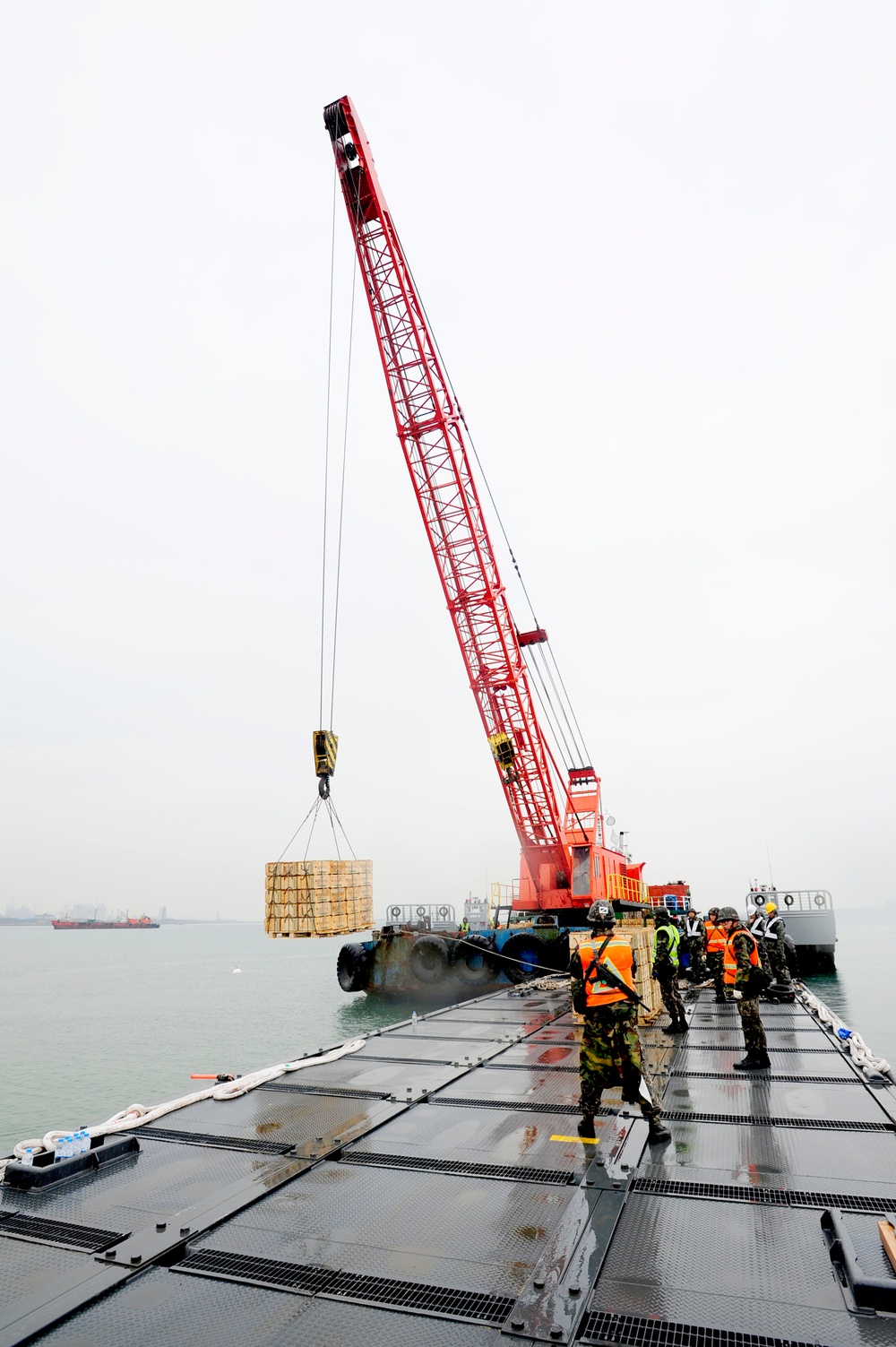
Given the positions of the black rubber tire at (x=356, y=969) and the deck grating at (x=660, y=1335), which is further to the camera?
the black rubber tire at (x=356, y=969)

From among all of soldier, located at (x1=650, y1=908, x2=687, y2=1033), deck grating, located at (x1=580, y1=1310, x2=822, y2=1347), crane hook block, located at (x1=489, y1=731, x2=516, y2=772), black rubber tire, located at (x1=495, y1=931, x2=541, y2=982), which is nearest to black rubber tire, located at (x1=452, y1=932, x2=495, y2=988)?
black rubber tire, located at (x1=495, y1=931, x2=541, y2=982)

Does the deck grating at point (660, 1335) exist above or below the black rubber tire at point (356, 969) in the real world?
above

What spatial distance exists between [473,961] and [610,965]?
72.3 ft

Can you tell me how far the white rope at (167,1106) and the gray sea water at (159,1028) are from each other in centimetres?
608

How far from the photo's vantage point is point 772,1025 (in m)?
12.4

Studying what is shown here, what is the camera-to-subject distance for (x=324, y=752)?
1503cm

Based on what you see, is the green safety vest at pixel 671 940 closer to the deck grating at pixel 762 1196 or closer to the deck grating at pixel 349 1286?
the deck grating at pixel 762 1196

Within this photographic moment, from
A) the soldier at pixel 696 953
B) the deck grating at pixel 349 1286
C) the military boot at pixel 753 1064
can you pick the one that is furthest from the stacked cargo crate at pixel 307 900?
the soldier at pixel 696 953

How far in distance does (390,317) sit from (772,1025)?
22.2 metres

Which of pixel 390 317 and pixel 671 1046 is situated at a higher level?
pixel 390 317

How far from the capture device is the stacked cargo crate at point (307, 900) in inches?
472

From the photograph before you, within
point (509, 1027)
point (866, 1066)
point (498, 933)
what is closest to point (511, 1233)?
point (866, 1066)

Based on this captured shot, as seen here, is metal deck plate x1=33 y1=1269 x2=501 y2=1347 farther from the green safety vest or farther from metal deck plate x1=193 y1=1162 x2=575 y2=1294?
the green safety vest

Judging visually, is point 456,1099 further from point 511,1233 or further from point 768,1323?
point 768,1323
